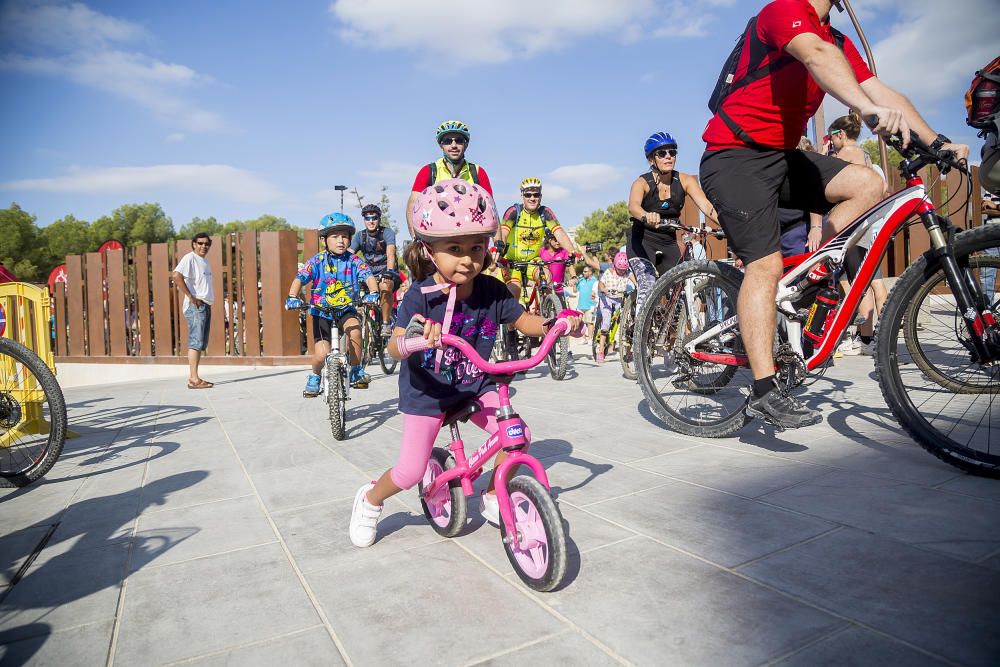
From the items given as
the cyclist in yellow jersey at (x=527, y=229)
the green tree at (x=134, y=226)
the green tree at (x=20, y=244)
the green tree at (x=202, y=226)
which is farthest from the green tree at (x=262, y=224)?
the cyclist in yellow jersey at (x=527, y=229)

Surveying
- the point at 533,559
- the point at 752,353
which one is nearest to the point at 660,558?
the point at 533,559

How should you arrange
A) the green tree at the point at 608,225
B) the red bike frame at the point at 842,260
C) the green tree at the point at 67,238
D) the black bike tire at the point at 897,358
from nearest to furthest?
the black bike tire at the point at 897,358 → the red bike frame at the point at 842,260 → the green tree at the point at 67,238 → the green tree at the point at 608,225

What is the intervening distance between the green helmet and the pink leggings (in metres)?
3.73

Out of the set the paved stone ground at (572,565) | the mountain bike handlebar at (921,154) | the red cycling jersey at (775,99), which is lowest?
the paved stone ground at (572,565)

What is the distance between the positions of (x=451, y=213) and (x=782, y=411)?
1954mm

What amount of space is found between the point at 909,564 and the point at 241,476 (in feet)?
11.3

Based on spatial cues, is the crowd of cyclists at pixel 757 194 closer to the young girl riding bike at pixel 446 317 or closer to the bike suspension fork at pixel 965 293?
the young girl riding bike at pixel 446 317

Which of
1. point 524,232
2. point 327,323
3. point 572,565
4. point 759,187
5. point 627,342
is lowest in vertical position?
point 572,565

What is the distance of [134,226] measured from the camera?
57.5m

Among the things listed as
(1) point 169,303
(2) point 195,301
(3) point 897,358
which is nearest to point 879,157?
(3) point 897,358

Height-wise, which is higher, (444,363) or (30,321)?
(30,321)

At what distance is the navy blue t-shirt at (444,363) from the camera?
2600 millimetres

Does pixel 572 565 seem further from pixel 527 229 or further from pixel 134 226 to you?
pixel 134 226

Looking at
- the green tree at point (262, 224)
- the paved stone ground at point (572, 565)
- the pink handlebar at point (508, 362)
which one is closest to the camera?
the paved stone ground at point (572, 565)
